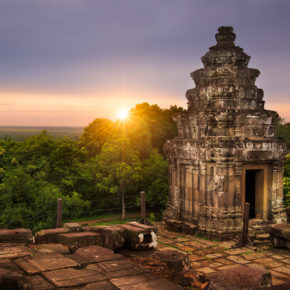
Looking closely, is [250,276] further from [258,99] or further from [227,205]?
[258,99]

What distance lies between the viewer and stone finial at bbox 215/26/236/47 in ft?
39.5

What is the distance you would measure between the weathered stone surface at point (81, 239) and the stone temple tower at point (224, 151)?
571cm

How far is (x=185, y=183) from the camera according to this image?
39.8 ft

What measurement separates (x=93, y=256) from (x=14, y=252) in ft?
3.47

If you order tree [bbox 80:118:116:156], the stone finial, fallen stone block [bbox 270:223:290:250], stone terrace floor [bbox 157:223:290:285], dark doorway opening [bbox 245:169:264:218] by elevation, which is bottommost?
stone terrace floor [bbox 157:223:290:285]

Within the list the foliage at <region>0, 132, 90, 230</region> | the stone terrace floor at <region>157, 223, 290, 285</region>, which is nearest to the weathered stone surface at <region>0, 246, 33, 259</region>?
the stone terrace floor at <region>157, 223, 290, 285</region>

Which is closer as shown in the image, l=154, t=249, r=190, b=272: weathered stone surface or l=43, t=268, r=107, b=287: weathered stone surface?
l=43, t=268, r=107, b=287: weathered stone surface

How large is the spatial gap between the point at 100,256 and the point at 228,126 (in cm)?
753

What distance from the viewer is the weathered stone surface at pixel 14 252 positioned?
449 cm

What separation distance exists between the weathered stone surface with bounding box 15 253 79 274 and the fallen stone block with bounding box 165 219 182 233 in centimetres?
775

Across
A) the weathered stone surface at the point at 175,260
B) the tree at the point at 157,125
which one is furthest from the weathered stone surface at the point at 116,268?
the tree at the point at 157,125

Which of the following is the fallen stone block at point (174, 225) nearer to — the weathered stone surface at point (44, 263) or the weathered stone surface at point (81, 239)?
the weathered stone surface at point (81, 239)

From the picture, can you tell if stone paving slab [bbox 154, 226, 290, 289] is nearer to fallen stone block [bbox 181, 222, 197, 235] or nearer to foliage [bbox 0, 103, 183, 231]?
fallen stone block [bbox 181, 222, 197, 235]

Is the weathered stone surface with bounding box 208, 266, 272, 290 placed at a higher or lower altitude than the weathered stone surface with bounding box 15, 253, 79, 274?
lower
